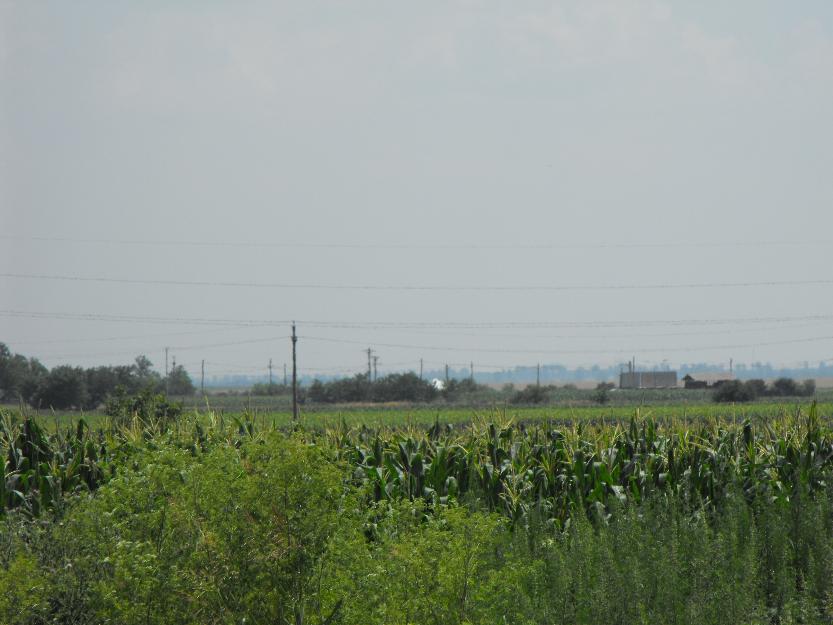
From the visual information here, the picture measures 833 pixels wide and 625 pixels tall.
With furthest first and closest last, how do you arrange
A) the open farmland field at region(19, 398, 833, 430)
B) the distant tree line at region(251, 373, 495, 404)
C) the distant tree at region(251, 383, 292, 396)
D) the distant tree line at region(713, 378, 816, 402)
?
the distant tree at region(251, 383, 292, 396)
the distant tree line at region(251, 373, 495, 404)
the distant tree line at region(713, 378, 816, 402)
the open farmland field at region(19, 398, 833, 430)

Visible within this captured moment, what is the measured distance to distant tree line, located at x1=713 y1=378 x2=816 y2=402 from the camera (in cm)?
9775

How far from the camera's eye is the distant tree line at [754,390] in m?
97.8

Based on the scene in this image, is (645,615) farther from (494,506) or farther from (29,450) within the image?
(29,450)

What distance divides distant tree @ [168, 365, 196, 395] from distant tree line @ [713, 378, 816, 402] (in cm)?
9935

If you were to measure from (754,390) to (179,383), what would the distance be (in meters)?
108

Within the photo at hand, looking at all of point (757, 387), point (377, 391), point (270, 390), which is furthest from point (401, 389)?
point (757, 387)

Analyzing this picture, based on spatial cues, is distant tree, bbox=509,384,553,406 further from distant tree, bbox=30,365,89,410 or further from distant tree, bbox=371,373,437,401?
distant tree, bbox=30,365,89,410

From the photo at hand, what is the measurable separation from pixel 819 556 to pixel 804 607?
2551mm

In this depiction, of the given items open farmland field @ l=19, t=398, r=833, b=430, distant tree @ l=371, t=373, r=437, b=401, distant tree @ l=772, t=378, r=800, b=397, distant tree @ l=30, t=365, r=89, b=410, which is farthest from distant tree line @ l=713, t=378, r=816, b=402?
distant tree @ l=30, t=365, r=89, b=410

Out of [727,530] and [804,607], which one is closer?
[804,607]

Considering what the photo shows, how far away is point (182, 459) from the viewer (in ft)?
26.9

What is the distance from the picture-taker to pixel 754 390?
Answer: 337 feet

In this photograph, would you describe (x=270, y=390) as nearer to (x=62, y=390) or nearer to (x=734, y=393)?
(x=62, y=390)

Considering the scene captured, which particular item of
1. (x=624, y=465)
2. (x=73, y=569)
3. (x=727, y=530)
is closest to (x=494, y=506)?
(x=624, y=465)
